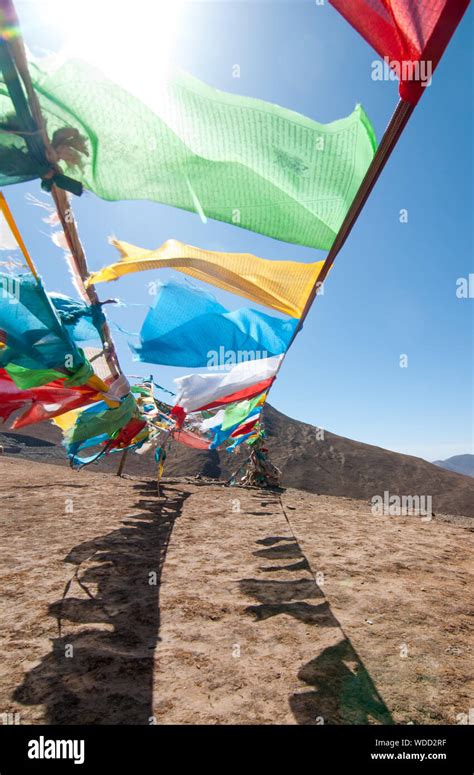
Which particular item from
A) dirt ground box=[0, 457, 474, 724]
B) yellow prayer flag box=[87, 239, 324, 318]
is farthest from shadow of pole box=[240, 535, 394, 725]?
yellow prayer flag box=[87, 239, 324, 318]

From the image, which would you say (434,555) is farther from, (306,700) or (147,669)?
(147,669)

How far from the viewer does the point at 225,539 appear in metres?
5.64

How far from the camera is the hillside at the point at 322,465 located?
72.4 ft

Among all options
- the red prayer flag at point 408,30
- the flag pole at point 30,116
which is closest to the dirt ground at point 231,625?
the flag pole at point 30,116

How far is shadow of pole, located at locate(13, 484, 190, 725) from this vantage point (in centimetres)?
207

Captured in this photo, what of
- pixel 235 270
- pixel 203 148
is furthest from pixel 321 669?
pixel 203 148

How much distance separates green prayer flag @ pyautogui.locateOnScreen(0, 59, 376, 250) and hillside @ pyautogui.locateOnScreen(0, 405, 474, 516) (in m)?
20.4

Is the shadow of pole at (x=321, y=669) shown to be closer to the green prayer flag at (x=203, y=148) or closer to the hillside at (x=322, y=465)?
the green prayer flag at (x=203, y=148)

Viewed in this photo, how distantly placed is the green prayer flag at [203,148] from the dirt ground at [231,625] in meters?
2.93

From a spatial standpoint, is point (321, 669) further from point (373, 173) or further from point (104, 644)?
point (373, 173)

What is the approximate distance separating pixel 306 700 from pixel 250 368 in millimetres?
3605

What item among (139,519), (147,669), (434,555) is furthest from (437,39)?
(139,519)

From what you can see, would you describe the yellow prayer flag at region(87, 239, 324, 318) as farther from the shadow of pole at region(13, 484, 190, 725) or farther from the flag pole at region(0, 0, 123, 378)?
the shadow of pole at region(13, 484, 190, 725)

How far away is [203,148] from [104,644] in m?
Answer: 3.40
